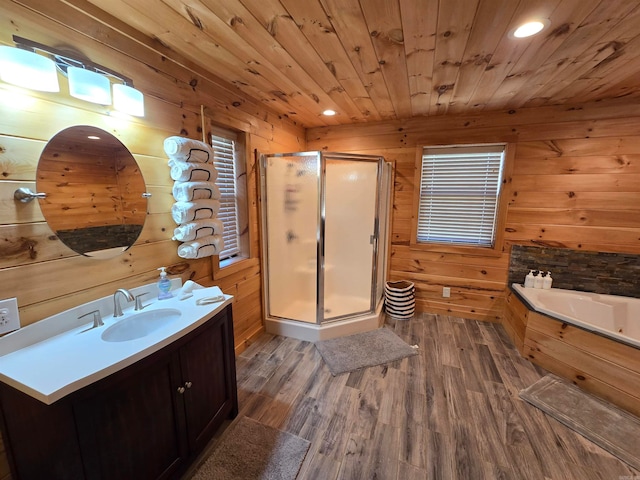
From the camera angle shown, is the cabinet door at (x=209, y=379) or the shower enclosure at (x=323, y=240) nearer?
the cabinet door at (x=209, y=379)

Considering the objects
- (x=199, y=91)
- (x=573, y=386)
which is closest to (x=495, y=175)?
(x=573, y=386)

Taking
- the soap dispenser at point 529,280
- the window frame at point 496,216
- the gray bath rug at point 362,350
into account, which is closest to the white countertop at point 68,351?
the gray bath rug at point 362,350

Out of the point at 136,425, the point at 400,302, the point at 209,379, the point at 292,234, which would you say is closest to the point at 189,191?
the point at 209,379

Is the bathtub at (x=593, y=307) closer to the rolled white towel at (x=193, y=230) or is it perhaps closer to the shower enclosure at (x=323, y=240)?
the shower enclosure at (x=323, y=240)

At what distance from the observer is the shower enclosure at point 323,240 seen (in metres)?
2.69

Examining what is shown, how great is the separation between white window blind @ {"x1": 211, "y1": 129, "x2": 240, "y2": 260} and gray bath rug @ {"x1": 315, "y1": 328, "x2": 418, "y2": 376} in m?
1.29

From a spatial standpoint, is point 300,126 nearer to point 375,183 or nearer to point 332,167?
point 332,167

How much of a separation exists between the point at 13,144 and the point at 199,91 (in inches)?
43.9

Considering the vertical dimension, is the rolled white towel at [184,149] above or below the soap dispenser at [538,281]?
above

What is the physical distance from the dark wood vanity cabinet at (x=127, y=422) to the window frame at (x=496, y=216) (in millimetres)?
2526

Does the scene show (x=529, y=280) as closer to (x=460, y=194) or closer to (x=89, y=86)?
(x=460, y=194)

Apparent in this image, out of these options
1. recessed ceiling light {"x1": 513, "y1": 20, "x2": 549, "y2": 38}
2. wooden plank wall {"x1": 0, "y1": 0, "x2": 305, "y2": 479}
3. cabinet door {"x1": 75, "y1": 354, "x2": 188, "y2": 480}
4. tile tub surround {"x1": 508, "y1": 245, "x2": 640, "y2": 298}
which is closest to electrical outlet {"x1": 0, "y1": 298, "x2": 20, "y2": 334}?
wooden plank wall {"x1": 0, "y1": 0, "x2": 305, "y2": 479}

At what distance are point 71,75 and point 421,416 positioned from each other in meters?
2.65

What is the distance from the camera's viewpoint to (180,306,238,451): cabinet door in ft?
4.39
